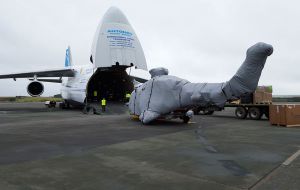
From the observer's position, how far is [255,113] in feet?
61.3

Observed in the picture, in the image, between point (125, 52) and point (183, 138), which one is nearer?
point (183, 138)

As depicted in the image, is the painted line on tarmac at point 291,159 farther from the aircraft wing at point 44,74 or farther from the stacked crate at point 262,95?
the aircraft wing at point 44,74

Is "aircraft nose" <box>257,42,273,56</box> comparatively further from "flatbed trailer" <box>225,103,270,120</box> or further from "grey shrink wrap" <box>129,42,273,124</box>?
"flatbed trailer" <box>225,103,270,120</box>

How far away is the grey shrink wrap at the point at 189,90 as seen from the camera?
11.6 meters

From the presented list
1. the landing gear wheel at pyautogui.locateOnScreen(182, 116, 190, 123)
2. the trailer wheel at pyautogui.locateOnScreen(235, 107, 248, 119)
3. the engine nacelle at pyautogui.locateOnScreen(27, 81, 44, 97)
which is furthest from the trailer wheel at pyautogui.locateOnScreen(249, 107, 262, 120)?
the engine nacelle at pyautogui.locateOnScreen(27, 81, 44, 97)

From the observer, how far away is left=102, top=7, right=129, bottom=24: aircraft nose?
19703 millimetres

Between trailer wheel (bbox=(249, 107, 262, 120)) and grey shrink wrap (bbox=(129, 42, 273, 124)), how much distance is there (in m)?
6.28

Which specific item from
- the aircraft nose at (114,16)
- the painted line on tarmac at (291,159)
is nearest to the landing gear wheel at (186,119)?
the aircraft nose at (114,16)

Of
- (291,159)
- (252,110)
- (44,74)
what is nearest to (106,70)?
(44,74)

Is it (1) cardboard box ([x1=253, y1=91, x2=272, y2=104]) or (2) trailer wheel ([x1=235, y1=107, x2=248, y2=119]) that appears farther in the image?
(2) trailer wheel ([x1=235, y1=107, x2=248, y2=119])

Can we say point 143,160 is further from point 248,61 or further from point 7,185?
point 248,61

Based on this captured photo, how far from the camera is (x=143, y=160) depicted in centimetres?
669

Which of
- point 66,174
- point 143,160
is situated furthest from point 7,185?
point 143,160

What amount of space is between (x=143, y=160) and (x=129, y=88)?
18.5 meters
